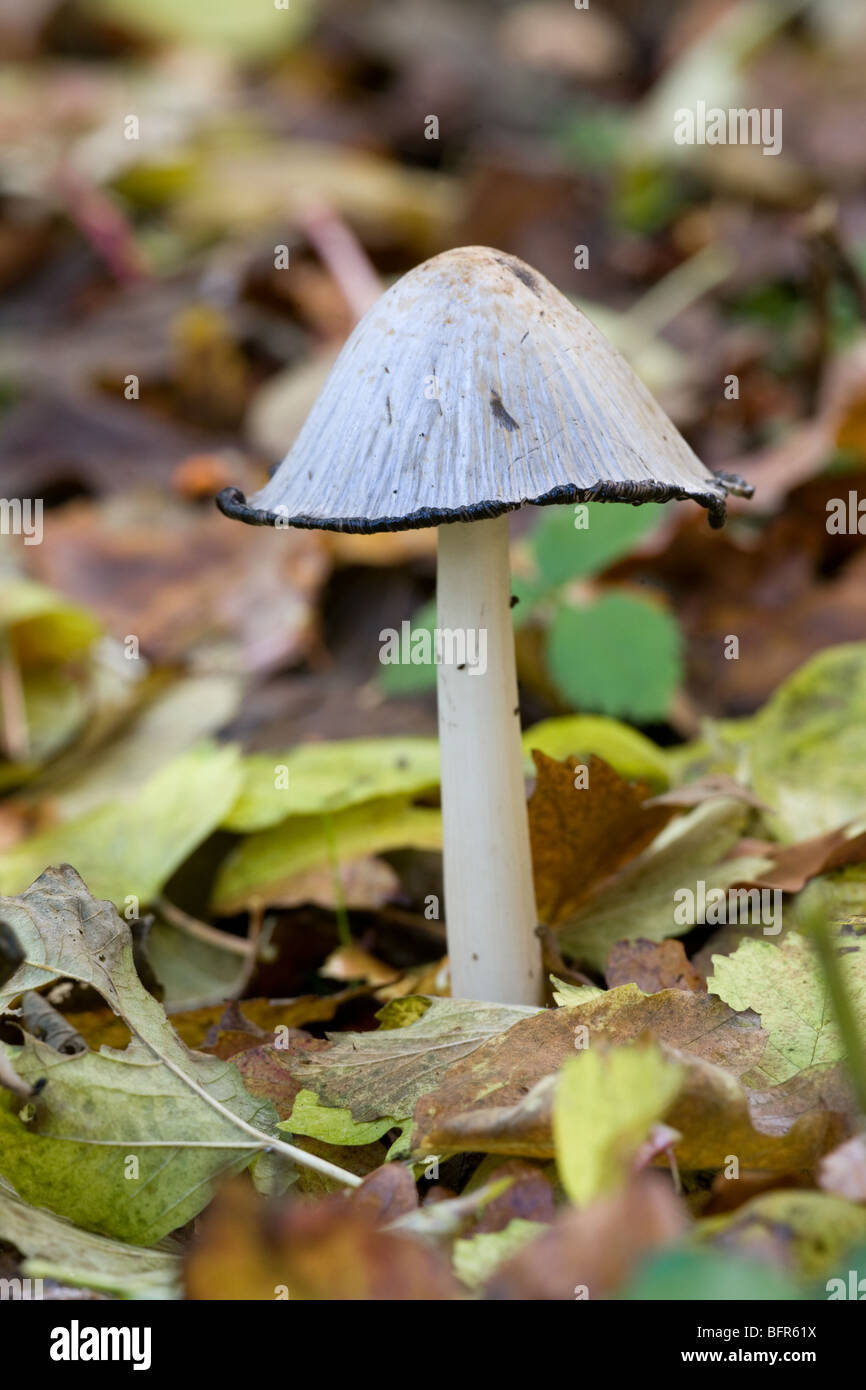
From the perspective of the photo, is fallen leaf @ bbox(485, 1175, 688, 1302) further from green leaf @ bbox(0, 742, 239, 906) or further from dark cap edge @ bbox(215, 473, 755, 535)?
green leaf @ bbox(0, 742, 239, 906)

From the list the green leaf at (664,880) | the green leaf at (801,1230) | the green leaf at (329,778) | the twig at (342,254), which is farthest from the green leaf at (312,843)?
the twig at (342,254)

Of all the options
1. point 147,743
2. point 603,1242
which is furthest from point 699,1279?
point 147,743

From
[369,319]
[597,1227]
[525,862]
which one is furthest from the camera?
[525,862]

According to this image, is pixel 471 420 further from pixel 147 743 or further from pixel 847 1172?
pixel 147 743

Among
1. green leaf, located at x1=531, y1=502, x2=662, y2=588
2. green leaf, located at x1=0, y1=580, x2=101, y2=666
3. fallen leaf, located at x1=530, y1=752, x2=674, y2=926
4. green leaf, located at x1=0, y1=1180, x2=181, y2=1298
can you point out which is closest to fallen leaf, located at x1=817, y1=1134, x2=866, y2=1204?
green leaf, located at x1=0, y1=1180, x2=181, y2=1298

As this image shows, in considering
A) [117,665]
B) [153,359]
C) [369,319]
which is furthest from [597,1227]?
[153,359]

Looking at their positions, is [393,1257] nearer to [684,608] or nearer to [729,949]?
[729,949]
